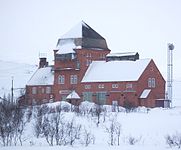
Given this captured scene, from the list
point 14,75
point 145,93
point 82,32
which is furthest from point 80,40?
point 14,75

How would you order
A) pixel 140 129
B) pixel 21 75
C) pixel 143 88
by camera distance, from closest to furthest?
pixel 140 129 → pixel 143 88 → pixel 21 75

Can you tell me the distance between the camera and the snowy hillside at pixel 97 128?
106 feet

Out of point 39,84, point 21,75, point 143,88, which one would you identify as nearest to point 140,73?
point 143,88

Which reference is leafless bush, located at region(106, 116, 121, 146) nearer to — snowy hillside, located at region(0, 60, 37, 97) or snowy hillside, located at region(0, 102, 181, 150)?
snowy hillside, located at region(0, 102, 181, 150)

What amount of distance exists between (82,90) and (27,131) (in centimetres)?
2761

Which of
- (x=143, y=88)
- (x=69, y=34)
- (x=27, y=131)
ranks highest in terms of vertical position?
(x=69, y=34)

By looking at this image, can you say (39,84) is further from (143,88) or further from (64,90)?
(143,88)

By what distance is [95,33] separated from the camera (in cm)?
6962

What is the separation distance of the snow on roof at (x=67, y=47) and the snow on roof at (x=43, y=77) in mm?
4940

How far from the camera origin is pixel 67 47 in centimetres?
6781

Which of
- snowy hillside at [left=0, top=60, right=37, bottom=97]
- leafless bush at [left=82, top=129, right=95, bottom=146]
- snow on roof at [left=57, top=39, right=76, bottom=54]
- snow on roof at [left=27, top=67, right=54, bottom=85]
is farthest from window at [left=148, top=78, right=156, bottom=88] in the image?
snowy hillside at [left=0, top=60, right=37, bottom=97]

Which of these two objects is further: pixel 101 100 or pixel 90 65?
pixel 90 65

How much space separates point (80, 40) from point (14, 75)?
60.6 metres

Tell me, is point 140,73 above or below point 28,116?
above
